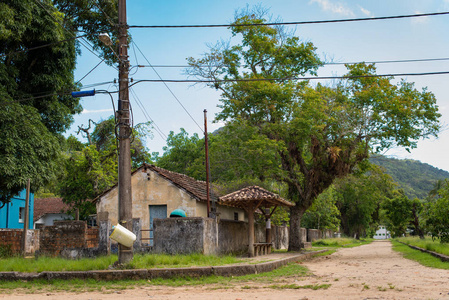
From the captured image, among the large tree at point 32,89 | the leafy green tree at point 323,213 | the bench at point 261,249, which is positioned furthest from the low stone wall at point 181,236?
the leafy green tree at point 323,213

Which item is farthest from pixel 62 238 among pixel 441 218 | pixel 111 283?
pixel 441 218

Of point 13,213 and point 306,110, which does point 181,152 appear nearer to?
point 13,213

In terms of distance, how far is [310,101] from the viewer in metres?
23.1

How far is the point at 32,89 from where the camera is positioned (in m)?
21.5

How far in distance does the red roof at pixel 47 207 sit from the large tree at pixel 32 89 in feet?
81.8

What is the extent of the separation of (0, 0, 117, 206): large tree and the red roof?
24928 millimetres

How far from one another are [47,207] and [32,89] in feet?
94.3

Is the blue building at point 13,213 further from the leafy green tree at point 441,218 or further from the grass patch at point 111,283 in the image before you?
the leafy green tree at point 441,218

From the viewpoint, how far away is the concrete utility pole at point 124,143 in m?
12.2

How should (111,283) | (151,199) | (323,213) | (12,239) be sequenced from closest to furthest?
1. (111,283)
2. (12,239)
3. (151,199)
4. (323,213)

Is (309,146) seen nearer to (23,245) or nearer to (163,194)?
(163,194)

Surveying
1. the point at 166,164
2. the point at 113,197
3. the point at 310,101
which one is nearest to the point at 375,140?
the point at 310,101

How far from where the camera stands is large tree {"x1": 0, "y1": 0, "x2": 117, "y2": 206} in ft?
58.3

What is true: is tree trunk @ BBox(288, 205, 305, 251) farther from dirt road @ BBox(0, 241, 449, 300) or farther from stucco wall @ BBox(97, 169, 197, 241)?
dirt road @ BBox(0, 241, 449, 300)
